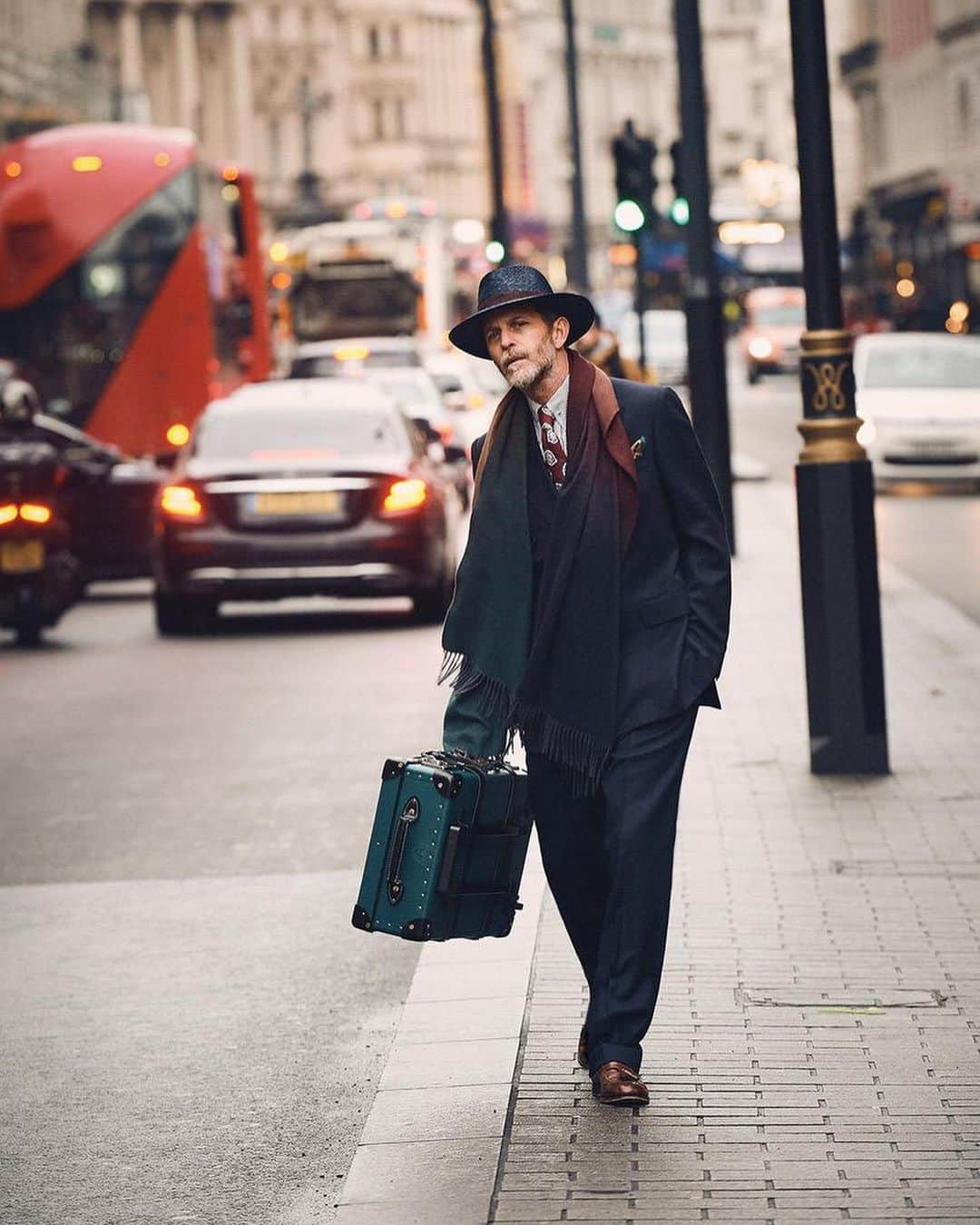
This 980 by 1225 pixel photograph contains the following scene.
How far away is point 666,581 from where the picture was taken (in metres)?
6.02

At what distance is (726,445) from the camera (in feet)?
66.7

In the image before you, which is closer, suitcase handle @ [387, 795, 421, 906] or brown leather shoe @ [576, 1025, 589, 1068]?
suitcase handle @ [387, 795, 421, 906]

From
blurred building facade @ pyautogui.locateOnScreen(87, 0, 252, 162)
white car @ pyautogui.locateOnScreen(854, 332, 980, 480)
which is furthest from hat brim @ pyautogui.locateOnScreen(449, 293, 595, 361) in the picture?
blurred building facade @ pyautogui.locateOnScreen(87, 0, 252, 162)

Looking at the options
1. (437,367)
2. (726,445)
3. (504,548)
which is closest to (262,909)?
(504,548)

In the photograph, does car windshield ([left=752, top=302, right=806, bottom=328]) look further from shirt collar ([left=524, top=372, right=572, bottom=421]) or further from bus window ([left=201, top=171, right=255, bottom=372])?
shirt collar ([left=524, top=372, right=572, bottom=421])

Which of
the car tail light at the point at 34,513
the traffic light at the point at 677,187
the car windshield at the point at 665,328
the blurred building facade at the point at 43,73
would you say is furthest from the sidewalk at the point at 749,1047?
the car windshield at the point at 665,328

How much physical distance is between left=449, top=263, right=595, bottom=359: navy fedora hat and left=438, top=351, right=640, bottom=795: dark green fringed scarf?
9cm

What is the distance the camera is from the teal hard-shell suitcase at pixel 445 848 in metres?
5.83

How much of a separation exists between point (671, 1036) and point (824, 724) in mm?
3836

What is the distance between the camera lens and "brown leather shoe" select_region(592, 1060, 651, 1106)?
19.2 feet

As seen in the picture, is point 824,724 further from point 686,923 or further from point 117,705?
point 117,705

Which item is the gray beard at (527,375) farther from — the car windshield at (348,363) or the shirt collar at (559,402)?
the car windshield at (348,363)

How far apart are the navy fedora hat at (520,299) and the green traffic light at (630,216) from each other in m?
18.4

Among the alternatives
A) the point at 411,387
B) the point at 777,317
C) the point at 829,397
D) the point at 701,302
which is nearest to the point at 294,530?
the point at 701,302
